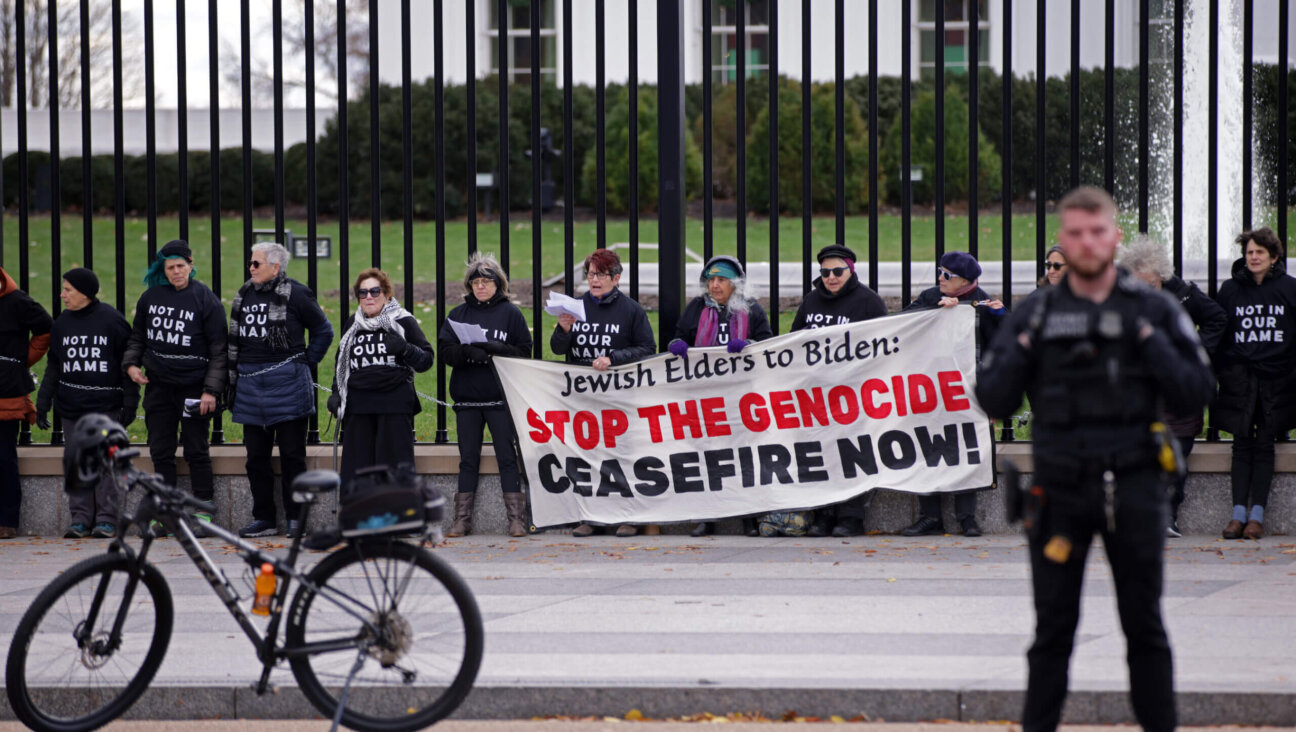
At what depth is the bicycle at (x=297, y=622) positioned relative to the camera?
17.1ft

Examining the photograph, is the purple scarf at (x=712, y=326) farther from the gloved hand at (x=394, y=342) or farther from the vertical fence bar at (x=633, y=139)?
the gloved hand at (x=394, y=342)

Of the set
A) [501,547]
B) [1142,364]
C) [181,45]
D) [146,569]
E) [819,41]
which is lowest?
[501,547]

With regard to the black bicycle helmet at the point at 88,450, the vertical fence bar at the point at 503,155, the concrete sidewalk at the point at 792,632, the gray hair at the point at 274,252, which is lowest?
the concrete sidewalk at the point at 792,632

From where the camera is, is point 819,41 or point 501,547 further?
point 819,41

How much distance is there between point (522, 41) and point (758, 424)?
95.6 feet

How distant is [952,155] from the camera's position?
27.2 m

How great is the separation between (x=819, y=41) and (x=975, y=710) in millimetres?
28498

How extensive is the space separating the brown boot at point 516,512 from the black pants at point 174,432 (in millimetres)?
1963

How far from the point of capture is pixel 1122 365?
439 cm

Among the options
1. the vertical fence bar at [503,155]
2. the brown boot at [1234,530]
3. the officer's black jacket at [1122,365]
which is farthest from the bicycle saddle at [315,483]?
the brown boot at [1234,530]

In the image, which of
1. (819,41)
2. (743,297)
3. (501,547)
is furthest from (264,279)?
(819,41)

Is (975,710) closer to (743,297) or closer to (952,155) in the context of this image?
(743,297)

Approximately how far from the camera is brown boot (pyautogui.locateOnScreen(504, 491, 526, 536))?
952cm

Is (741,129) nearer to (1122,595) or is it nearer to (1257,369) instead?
(1257,369)
